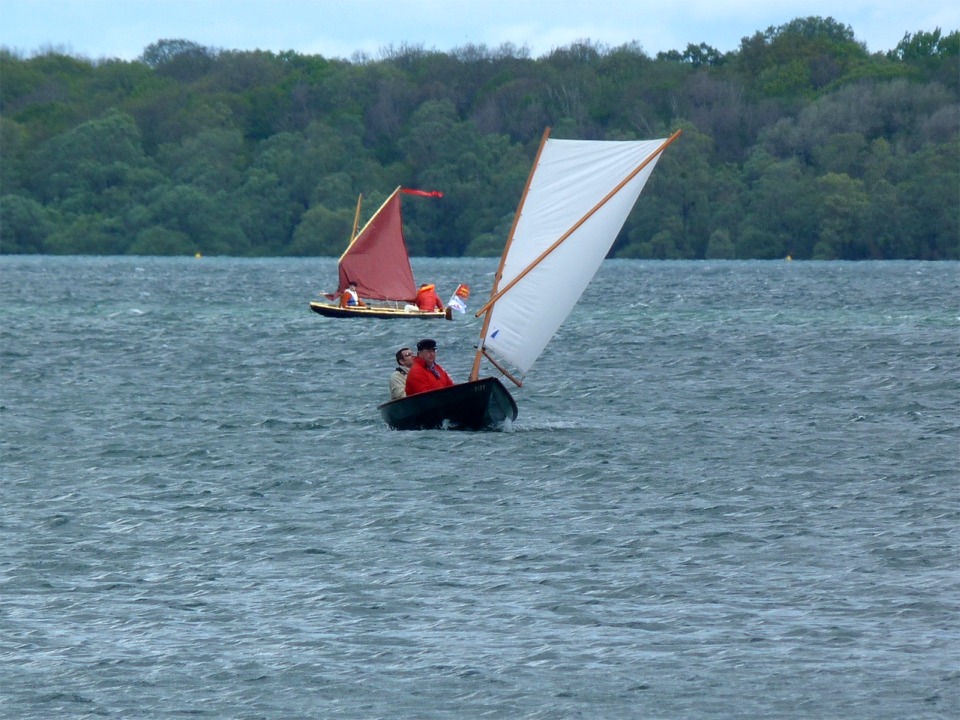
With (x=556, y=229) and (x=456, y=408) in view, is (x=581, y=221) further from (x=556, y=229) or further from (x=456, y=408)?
(x=456, y=408)

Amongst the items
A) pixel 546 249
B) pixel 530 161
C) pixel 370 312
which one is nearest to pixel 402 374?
pixel 546 249

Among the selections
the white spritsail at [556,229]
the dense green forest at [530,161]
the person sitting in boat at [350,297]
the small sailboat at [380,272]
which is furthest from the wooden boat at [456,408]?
the dense green forest at [530,161]

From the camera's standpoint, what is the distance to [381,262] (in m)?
70.9

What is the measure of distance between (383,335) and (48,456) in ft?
109

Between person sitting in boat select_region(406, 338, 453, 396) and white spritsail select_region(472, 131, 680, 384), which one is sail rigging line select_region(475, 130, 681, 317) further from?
person sitting in boat select_region(406, 338, 453, 396)

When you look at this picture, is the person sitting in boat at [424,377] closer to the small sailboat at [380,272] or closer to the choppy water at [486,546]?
the choppy water at [486,546]

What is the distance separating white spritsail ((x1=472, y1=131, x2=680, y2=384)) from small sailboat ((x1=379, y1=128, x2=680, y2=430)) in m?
0.02

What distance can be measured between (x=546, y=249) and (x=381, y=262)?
3908 centimetres

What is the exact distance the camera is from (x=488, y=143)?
597 feet

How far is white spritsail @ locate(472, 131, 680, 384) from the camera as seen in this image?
32.2m

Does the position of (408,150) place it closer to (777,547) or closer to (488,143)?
(488,143)

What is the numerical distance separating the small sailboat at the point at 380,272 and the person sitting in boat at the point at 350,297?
0.31ft

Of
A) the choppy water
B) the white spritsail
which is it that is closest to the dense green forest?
the choppy water

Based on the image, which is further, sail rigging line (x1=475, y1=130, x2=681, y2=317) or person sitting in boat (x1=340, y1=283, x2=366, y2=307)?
person sitting in boat (x1=340, y1=283, x2=366, y2=307)
